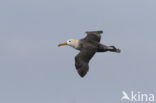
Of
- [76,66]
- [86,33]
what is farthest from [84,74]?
[86,33]

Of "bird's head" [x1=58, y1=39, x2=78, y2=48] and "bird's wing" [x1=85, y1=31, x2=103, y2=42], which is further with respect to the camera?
"bird's wing" [x1=85, y1=31, x2=103, y2=42]

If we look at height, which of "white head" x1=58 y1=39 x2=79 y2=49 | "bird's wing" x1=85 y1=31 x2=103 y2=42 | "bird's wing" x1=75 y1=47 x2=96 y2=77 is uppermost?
"bird's wing" x1=85 y1=31 x2=103 y2=42

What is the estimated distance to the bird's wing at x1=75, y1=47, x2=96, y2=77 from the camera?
6500 cm

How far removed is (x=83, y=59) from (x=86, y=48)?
53.8 inches

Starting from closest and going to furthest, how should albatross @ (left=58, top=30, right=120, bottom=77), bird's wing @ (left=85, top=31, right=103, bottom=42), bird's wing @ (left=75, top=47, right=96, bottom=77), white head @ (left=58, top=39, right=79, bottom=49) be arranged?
bird's wing @ (left=75, top=47, right=96, bottom=77) → albatross @ (left=58, top=30, right=120, bottom=77) → white head @ (left=58, top=39, right=79, bottom=49) → bird's wing @ (left=85, top=31, right=103, bottom=42)

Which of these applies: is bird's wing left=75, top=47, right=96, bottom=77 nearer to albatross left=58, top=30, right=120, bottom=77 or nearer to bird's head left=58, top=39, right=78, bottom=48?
albatross left=58, top=30, right=120, bottom=77

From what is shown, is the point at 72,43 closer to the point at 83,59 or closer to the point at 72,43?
the point at 72,43

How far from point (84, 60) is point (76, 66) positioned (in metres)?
0.84

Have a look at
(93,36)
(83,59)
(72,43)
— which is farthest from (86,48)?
(93,36)

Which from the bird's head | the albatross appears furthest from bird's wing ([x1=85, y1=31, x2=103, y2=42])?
the bird's head

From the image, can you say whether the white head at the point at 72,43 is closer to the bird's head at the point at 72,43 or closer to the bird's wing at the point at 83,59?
the bird's head at the point at 72,43

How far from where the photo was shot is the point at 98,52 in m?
68.1

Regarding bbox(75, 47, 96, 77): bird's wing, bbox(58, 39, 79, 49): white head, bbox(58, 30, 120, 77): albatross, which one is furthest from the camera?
bbox(58, 39, 79, 49): white head

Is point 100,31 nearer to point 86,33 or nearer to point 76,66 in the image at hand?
point 86,33
